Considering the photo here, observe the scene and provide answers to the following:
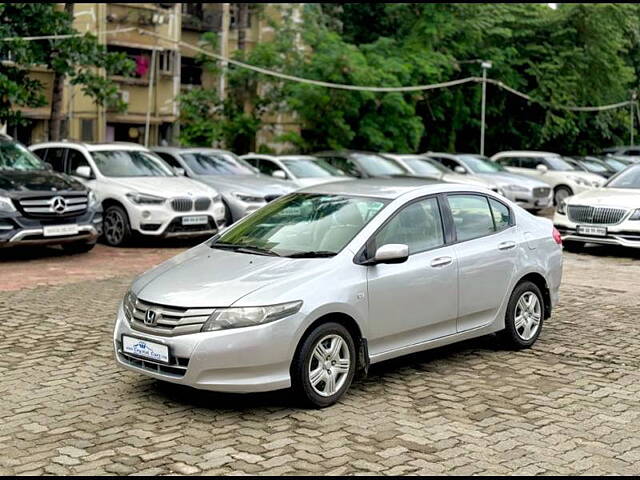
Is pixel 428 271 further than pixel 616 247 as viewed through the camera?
Result: No

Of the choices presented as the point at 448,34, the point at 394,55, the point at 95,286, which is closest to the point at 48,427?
the point at 95,286

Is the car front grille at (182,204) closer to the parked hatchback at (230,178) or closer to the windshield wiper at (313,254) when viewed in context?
the parked hatchback at (230,178)

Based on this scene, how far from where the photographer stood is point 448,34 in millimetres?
34281

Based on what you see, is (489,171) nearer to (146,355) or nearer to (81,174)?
(81,174)

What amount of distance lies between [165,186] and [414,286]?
9.72 metres

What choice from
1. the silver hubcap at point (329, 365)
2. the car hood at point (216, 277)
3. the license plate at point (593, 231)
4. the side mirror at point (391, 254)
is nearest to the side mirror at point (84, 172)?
the license plate at point (593, 231)

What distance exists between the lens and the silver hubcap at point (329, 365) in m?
6.28

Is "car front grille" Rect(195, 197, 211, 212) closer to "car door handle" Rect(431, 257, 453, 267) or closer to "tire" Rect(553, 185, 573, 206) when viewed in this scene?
"car door handle" Rect(431, 257, 453, 267)

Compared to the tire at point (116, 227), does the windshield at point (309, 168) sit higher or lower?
higher

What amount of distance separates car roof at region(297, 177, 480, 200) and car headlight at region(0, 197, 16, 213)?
6.68m

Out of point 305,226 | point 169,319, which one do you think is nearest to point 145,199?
point 305,226

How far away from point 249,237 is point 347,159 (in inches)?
590

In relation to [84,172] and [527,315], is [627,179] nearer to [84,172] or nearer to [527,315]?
[527,315]

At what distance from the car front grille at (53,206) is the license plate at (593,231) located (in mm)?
7813
